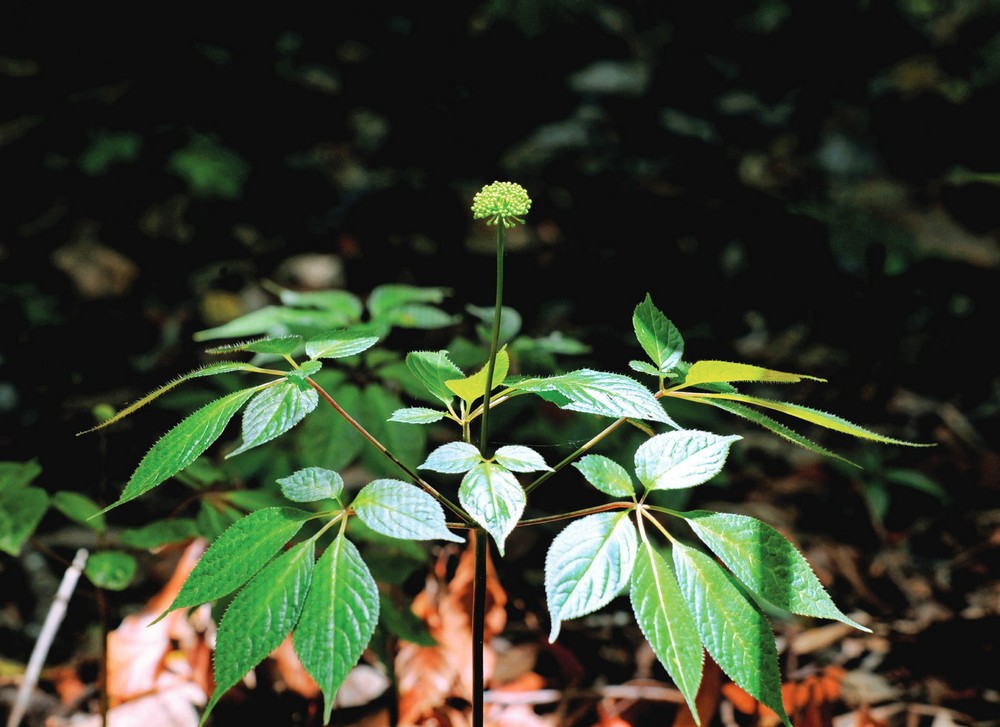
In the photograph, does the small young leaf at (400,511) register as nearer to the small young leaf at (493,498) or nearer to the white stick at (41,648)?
the small young leaf at (493,498)

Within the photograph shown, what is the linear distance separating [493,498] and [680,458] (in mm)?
215

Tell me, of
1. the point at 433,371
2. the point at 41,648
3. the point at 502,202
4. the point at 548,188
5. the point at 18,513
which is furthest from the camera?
the point at 548,188

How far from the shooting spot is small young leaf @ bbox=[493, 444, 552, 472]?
23.8 inches

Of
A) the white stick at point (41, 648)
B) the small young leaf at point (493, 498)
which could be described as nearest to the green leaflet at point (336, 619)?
the small young leaf at point (493, 498)

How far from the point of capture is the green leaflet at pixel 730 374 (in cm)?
65

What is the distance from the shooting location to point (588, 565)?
0.57m

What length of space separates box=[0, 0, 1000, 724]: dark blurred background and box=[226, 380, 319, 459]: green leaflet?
1.05 metres

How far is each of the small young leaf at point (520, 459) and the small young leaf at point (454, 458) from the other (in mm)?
23

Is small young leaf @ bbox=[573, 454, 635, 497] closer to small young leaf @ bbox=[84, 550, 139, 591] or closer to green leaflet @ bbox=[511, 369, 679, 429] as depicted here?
green leaflet @ bbox=[511, 369, 679, 429]

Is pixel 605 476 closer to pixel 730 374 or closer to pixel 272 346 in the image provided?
pixel 730 374

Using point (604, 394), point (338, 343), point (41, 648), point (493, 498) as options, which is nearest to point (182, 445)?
point (338, 343)

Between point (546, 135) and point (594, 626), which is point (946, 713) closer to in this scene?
point (594, 626)

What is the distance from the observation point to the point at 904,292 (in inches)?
70.3

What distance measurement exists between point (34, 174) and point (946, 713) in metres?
3.13
